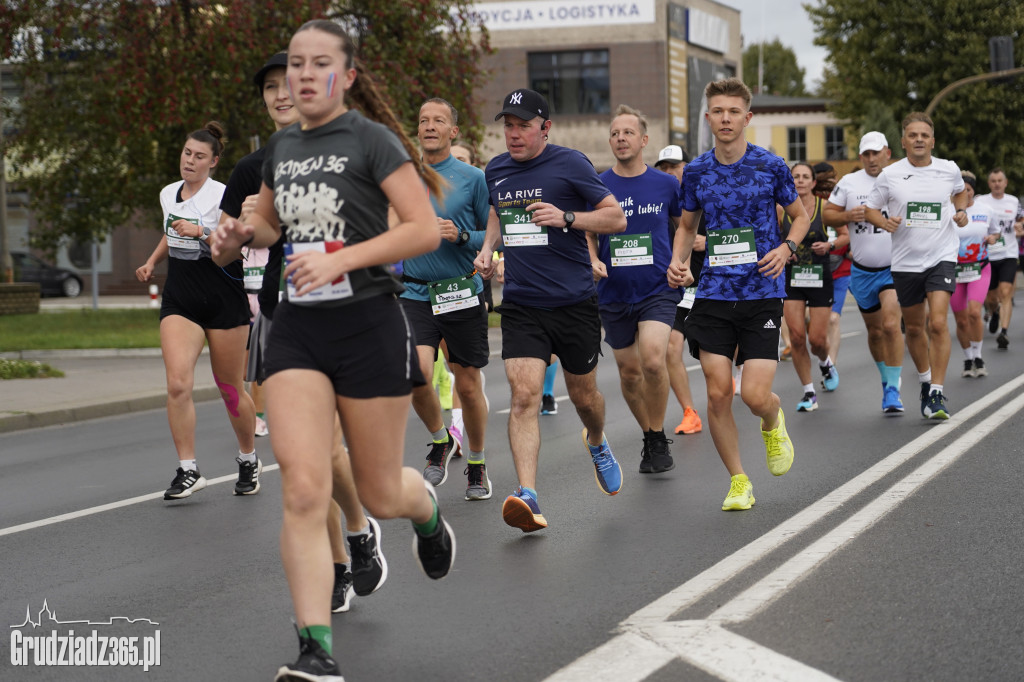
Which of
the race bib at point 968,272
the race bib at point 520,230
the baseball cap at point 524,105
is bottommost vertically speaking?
the race bib at point 968,272

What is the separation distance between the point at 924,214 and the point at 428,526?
Result: 664 centimetres

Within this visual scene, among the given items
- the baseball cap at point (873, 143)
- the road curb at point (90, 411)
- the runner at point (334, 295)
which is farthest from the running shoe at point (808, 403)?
the runner at point (334, 295)

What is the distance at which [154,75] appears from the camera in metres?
22.9

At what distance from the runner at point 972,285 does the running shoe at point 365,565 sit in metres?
9.32

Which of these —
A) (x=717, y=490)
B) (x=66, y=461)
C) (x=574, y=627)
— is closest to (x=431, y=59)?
(x=66, y=461)

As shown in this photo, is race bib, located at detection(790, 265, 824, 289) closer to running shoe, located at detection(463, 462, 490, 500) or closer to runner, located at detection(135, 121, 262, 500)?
running shoe, located at detection(463, 462, 490, 500)

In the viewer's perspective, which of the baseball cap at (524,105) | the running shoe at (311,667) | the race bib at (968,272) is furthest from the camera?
the race bib at (968,272)

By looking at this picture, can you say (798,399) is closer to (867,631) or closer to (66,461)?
(66,461)

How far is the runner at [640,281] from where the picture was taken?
27.1 ft

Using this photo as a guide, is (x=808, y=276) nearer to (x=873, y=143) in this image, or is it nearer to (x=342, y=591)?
(x=873, y=143)

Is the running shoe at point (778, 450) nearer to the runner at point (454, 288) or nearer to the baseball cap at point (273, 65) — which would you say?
the runner at point (454, 288)

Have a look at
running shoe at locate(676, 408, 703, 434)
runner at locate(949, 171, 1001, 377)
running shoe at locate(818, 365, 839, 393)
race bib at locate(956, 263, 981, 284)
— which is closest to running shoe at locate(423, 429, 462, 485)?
running shoe at locate(676, 408, 703, 434)

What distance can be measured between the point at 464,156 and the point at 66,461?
371 cm

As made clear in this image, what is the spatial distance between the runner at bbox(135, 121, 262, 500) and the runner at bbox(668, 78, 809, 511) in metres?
2.53
